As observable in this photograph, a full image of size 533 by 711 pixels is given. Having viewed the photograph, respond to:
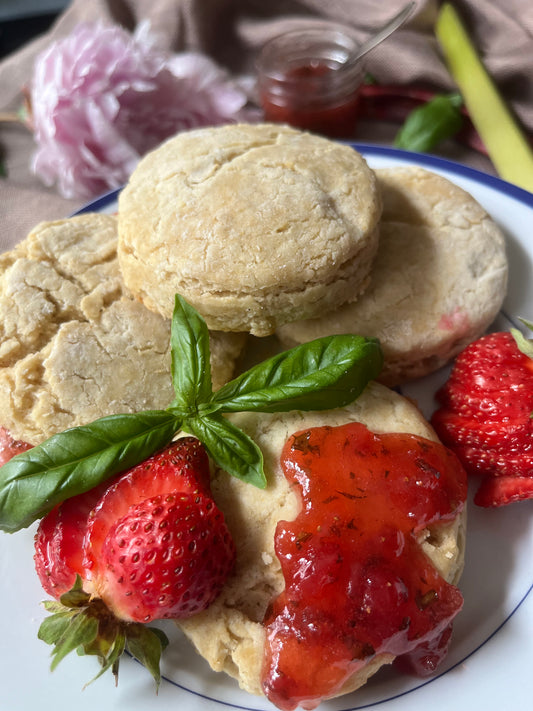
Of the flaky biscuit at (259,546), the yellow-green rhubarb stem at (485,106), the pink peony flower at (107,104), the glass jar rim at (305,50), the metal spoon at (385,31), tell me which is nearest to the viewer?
the flaky biscuit at (259,546)

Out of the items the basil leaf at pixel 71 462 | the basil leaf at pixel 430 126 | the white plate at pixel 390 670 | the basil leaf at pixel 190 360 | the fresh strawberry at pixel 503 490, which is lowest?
the white plate at pixel 390 670

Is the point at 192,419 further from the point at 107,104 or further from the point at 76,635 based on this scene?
the point at 107,104

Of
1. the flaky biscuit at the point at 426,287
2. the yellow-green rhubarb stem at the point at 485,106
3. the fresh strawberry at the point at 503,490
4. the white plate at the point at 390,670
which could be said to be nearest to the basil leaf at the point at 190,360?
the flaky biscuit at the point at 426,287

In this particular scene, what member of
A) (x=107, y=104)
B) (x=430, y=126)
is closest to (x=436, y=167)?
(x=430, y=126)

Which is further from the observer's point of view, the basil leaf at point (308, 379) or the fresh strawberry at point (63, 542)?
the basil leaf at point (308, 379)

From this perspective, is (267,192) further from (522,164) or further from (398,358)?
(522,164)

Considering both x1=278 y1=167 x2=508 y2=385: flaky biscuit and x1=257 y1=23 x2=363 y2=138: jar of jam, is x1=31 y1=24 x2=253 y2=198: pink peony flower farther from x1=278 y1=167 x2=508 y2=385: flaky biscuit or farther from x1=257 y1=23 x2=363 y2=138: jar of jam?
x1=278 y1=167 x2=508 y2=385: flaky biscuit

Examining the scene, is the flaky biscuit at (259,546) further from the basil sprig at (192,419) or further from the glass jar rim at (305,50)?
the glass jar rim at (305,50)

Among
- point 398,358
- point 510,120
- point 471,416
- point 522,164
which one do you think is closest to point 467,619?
point 471,416
